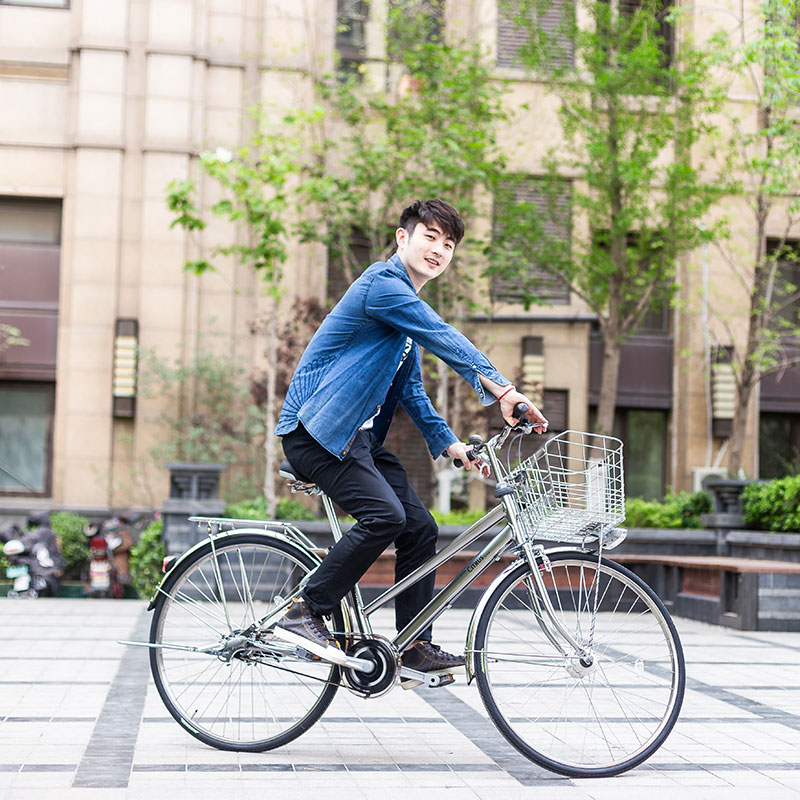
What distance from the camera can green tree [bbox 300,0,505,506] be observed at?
13.9 meters

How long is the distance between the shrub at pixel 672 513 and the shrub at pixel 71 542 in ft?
22.0

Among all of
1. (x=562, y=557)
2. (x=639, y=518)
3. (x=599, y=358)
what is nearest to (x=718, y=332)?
(x=599, y=358)

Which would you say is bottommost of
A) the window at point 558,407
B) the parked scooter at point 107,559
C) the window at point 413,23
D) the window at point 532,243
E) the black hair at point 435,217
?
the parked scooter at point 107,559

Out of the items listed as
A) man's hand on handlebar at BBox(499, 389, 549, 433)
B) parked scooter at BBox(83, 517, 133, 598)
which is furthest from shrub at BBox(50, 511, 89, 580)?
man's hand on handlebar at BBox(499, 389, 549, 433)

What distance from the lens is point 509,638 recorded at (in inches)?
172

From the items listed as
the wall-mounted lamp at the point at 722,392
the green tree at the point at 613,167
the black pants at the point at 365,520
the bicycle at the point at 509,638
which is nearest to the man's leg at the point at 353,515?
the black pants at the point at 365,520

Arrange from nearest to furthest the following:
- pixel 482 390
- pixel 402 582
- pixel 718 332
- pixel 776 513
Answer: pixel 482 390 < pixel 402 582 < pixel 776 513 < pixel 718 332

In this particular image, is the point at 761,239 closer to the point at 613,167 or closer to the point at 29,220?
the point at 613,167

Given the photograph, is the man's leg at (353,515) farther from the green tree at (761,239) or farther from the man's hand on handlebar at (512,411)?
the green tree at (761,239)

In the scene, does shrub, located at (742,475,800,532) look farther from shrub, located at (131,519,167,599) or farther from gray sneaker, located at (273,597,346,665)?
gray sneaker, located at (273,597,346,665)

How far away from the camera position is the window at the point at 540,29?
14773 millimetres

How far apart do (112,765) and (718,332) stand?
14641 mm

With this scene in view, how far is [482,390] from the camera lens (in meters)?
4.17

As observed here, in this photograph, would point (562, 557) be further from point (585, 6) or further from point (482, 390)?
point (585, 6)
